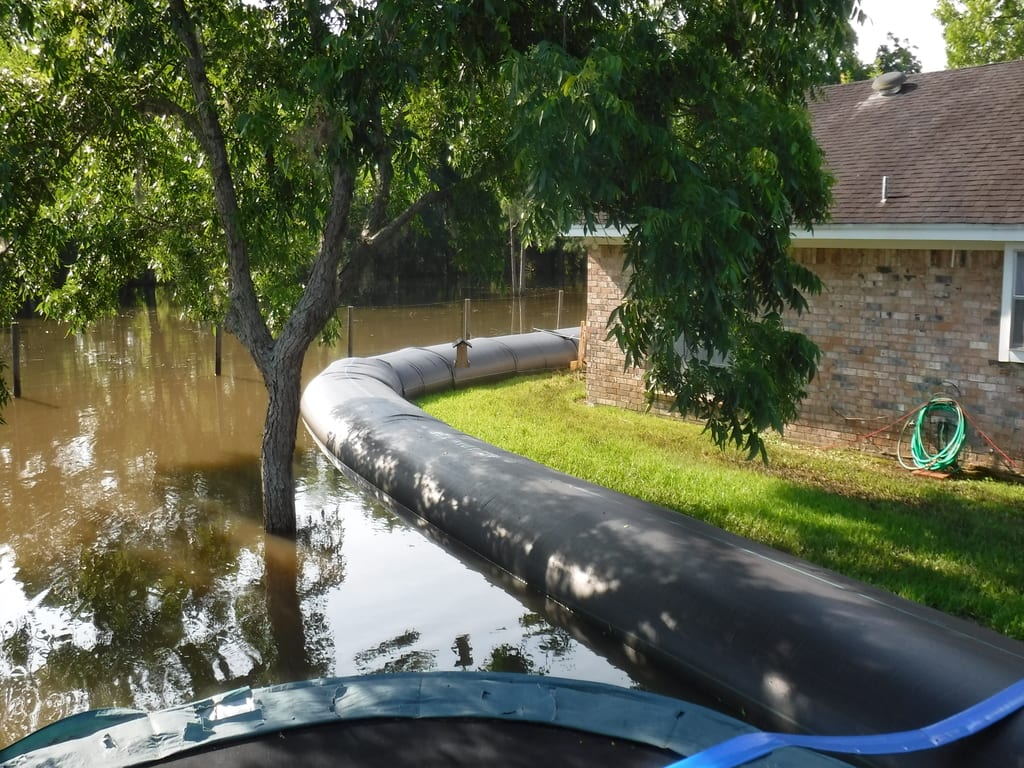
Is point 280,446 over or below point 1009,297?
below

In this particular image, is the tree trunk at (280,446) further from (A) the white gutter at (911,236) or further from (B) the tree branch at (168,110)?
(A) the white gutter at (911,236)

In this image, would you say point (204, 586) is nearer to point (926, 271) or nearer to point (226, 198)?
point (226, 198)

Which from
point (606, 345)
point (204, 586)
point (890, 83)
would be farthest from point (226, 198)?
point (890, 83)

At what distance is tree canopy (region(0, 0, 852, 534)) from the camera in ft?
20.6

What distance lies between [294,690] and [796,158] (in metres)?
4.75

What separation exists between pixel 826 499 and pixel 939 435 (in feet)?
7.54

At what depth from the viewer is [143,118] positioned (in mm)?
9773

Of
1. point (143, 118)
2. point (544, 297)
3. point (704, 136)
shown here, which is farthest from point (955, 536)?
point (544, 297)

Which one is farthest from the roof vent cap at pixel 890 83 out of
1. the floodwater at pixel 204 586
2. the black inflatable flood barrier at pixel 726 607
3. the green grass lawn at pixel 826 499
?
the floodwater at pixel 204 586

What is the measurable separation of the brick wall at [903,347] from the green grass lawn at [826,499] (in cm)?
52

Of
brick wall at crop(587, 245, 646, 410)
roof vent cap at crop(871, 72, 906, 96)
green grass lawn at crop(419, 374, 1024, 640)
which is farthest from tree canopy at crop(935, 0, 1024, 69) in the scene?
green grass lawn at crop(419, 374, 1024, 640)

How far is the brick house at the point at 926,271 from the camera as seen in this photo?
11.1 meters

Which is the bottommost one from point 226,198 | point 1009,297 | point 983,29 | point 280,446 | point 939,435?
point 939,435

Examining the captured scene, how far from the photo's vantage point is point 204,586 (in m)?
8.85
